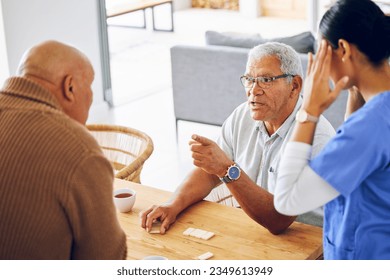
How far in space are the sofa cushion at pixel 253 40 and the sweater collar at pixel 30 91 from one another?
3.20 meters

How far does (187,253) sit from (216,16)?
8.91 metres

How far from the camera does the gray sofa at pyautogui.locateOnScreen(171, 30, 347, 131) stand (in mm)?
4922

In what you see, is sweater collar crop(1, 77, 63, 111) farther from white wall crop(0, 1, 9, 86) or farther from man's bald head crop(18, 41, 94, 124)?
white wall crop(0, 1, 9, 86)

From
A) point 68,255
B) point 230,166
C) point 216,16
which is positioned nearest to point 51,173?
point 68,255

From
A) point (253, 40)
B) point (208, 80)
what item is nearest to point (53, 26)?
point (208, 80)

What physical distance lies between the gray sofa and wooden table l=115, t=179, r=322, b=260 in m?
2.54

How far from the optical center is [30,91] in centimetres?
165

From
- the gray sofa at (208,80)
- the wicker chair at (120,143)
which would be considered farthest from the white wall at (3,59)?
the wicker chair at (120,143)

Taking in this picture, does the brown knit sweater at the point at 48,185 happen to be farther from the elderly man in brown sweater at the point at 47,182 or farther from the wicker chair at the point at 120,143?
the wicker chair at the point at 120,143

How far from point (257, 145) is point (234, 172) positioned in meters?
0.37

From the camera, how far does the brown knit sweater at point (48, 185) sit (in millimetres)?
1559

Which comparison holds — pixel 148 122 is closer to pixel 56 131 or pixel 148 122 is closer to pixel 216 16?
pixel 56 131

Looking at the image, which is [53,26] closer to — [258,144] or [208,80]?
[208,80]

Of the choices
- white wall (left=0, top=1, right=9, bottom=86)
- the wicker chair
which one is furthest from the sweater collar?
white wall (left=0, top=1, right=9, bottom=86)
